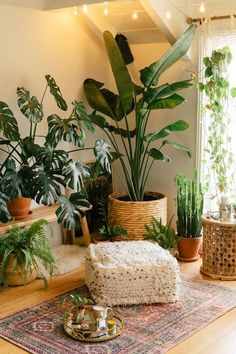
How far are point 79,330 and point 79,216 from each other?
1156 mm

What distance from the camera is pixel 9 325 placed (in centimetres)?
323

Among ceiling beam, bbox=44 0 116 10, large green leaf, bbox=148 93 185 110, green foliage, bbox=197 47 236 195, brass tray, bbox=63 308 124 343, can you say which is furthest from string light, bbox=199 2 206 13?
brass tray, bbox=63 308 124 343

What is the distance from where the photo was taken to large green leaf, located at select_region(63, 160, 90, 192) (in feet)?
12.5

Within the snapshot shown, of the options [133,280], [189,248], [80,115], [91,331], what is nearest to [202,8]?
[80,115]

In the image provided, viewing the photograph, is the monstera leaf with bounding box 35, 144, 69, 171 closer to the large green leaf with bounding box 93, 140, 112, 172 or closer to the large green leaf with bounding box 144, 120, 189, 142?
the large green leaf with bounding box 93, 140, 112, 172

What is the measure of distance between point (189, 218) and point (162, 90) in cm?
107

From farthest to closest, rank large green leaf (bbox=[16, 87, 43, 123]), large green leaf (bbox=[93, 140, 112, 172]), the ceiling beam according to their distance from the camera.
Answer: the ceiling beam
large green leaf (bbox=[93, 140, 112, 172])
large green leaf (bbox=[16, 87, 43, 123])

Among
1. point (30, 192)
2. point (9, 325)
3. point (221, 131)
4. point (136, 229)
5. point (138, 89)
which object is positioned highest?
point (138, 89)

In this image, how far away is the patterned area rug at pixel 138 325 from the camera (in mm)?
2943

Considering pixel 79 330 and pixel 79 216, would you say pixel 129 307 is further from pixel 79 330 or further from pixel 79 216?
pixel 79 216

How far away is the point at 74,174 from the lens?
382 cm

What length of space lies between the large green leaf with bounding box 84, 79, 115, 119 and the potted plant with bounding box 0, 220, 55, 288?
1.19 metres

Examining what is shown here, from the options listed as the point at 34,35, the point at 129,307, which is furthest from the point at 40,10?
the point at 129,307

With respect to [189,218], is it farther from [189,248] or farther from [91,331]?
[91,331]
